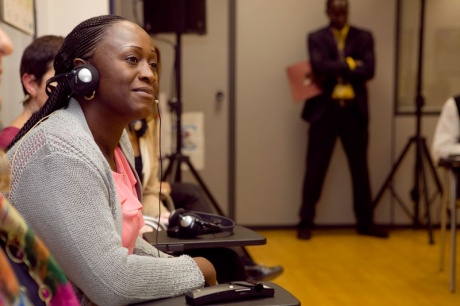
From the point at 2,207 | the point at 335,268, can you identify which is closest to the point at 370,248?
the point at 335,268

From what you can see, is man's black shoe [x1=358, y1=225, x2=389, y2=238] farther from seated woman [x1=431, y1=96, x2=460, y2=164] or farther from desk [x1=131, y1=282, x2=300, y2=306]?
desk [x1=131, y1=282, x2=300, y2=306]

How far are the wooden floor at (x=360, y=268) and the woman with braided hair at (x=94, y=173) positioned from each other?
2.12 meters

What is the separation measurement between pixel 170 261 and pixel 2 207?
2.10 feet

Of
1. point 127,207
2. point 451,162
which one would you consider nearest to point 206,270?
point 127,207

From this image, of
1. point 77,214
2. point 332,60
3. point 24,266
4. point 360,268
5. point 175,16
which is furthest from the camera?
point 332,60

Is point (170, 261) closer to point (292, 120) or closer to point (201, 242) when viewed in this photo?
point (201, 242)

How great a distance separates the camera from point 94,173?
123 cm

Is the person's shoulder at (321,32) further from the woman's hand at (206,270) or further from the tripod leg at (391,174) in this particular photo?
the woman's hand at (206,270)

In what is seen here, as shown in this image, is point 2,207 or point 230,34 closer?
point 2,207

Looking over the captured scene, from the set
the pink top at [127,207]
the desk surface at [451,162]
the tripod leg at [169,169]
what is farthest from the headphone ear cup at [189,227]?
the tripod leg at [169,169]

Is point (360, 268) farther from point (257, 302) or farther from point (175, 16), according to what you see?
point (257, 302)

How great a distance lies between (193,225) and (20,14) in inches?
50.5

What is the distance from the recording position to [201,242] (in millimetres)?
1768

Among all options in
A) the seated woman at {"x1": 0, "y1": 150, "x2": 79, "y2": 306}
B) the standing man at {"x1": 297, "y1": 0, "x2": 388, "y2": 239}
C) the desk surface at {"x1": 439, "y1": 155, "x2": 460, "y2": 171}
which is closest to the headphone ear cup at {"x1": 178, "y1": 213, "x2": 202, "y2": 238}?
the seated woman at {"x1": 0, "y1": 150, "x2": 79, "y2": 306}
